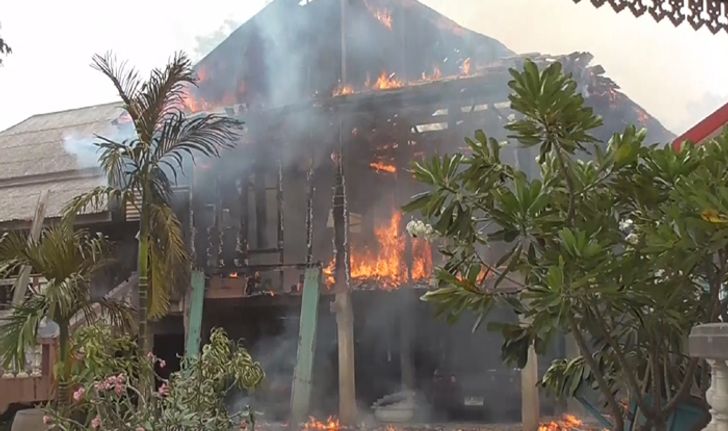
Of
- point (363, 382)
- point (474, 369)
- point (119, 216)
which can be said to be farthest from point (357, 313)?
point (119, 216)

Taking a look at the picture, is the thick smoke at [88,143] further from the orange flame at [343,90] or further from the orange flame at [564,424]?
the orange flame at [564,424]

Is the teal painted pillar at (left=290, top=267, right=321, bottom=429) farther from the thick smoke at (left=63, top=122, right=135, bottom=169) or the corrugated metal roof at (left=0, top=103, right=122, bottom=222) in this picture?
the corrugated metal roof at (left=0, top=103, right=122, bottom=222)

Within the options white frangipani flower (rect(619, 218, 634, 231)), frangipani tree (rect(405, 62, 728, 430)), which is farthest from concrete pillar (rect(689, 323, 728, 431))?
white frangipani flower (rect(619, 218, 634, 231))

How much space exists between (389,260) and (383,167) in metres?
1.67

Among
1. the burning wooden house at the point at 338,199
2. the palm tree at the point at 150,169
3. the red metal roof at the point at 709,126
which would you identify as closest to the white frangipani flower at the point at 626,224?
the red metal roof at the point at 709,126

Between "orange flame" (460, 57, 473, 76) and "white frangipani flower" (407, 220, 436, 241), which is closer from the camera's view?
"white frangipani flower" (407, 220, 436, 241)

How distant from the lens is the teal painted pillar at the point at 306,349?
11.2 metres

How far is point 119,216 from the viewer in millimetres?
14195

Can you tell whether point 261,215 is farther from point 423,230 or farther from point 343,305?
point 423,230

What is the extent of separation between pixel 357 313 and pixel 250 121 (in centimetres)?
385

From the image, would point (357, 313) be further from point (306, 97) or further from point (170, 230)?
point (170, 230)

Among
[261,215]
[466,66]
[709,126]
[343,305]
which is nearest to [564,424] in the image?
[343,305]

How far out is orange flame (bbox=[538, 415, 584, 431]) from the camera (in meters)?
10.6

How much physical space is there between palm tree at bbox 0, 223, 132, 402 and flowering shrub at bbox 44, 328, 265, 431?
3.77 feet
